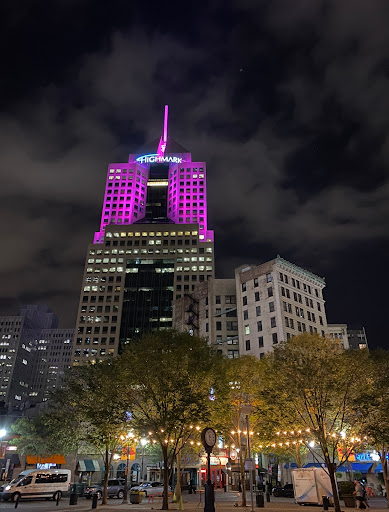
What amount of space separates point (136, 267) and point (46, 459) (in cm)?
10312

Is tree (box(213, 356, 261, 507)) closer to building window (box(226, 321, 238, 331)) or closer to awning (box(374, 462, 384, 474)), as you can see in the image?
awning (box(374, 462, 384, 474))

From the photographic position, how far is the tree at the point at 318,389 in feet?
94.5

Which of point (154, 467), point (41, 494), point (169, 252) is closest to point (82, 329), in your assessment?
point (169, 252)

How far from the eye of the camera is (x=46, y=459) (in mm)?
56156

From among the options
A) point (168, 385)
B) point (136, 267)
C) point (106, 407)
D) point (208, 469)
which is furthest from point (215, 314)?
point (208, 469)

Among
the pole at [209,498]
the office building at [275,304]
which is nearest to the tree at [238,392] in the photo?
the pole at [209,498]

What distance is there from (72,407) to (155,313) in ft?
317

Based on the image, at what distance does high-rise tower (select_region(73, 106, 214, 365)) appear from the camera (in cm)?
14162

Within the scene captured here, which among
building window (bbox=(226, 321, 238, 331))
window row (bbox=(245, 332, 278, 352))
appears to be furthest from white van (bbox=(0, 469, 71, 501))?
building window (bbox=(226, 321, 238, 331))

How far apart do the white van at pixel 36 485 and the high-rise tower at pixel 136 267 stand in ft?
291

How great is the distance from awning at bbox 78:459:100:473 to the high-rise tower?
66216 mm

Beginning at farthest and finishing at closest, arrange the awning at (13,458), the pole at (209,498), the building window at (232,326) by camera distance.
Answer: the building window at (232,326)
the awning at (13,458)
the pole at (209,498)

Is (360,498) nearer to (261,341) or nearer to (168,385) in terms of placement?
(168,385)

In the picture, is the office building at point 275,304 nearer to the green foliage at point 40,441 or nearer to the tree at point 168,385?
the green foliage at point 40,441
